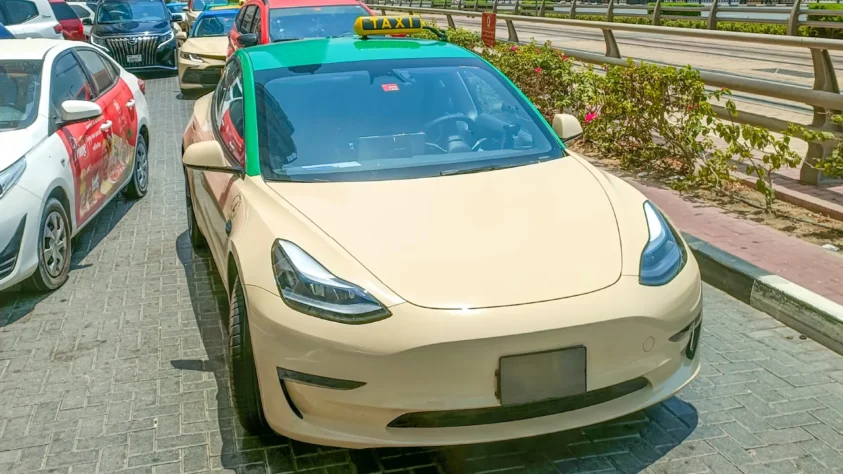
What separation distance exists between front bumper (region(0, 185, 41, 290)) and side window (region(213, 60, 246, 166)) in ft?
4.07

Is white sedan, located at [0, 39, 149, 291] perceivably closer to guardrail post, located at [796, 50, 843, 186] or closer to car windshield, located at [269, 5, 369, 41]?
car windshield, located at [269, 5, 369, 41]

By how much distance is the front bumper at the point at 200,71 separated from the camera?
46.9 feet

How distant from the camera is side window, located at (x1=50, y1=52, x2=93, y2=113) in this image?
6248 mm

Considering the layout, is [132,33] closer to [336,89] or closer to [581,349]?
[336,89]

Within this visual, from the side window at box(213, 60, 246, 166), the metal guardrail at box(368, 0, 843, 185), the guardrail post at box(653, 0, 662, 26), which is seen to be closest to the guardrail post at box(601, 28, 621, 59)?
the metal guardrail at box(368, 0, 843, 185)

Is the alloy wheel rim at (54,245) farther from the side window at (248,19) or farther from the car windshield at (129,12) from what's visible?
the car windshield at (129,12)

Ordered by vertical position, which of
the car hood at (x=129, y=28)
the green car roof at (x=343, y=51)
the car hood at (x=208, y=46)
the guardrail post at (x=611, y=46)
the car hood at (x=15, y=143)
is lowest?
the car hood at (x=129, y=28)

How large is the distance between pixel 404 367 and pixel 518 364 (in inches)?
16.0

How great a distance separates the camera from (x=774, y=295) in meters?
4.91

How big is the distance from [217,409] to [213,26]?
1309 cm

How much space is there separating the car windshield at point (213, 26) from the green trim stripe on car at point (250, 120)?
455 inches

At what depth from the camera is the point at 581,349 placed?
3.09m

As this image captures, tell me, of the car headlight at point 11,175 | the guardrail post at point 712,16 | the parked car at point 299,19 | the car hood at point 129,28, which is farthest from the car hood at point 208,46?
the guardrail post at point 712,16

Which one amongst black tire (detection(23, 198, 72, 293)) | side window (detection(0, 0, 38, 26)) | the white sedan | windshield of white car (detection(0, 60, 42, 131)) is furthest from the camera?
side window (detection(0, 0, 38, 26))
